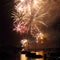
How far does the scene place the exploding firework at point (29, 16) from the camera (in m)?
4.10

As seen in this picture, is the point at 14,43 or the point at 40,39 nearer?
the point at 40,39

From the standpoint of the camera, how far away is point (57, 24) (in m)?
3.90

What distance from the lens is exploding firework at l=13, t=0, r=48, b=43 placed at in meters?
4.10

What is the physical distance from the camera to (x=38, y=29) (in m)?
4.09

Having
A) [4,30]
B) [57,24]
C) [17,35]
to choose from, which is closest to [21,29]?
[17,35]

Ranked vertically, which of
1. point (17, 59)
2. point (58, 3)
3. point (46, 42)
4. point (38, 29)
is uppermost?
point (58, 3)

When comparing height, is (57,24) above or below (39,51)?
above

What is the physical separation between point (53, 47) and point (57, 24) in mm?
403

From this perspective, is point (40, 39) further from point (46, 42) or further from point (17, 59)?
point (17, 59)

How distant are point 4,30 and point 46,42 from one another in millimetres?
1014

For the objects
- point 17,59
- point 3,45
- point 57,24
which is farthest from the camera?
point 3,45

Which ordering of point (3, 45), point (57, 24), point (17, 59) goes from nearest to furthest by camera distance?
point (57, 24) < point (17, 59) < point (3, 45)

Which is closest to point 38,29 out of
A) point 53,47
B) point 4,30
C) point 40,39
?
point 40,39

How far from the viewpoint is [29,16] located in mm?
4234
